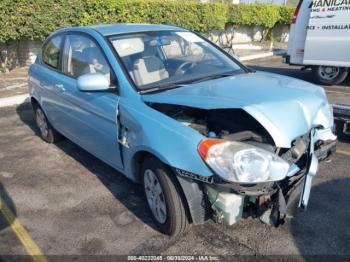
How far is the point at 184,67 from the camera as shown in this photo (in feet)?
12.1

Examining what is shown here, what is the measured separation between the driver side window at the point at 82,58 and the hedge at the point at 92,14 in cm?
553

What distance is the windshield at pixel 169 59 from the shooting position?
343 cm

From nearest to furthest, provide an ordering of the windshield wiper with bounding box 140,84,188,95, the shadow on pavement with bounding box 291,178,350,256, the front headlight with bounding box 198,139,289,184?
the front headlight with bounding box 198,139,289,184
the shadow on pavement with bounding box 291,178,350,256
the windshield wiper with bounding box 140,84,188,95

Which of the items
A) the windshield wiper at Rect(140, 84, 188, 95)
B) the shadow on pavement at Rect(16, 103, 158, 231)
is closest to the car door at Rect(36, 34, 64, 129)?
the shadow on pavement at Rect(16, 103, 158, 231)

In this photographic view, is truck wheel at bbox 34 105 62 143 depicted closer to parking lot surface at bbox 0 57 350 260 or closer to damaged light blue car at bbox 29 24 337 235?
parking lot surface at bbox 0 57 350 260

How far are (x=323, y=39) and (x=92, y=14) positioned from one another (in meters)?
6.31

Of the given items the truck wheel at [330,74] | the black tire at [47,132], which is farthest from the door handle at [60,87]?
the truck wheel at [330,74]

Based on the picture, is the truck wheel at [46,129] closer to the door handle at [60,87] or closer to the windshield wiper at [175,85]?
the door handle at [60,87]

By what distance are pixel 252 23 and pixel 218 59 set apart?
50.3ft

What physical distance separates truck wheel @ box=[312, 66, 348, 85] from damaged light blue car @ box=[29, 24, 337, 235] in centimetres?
548

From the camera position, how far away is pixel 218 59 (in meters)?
3.97

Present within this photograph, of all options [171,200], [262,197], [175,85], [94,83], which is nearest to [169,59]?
[175,85]

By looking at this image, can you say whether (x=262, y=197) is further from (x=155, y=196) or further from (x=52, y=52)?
(x=52, y=52)

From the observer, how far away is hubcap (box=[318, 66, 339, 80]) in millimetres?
8578
